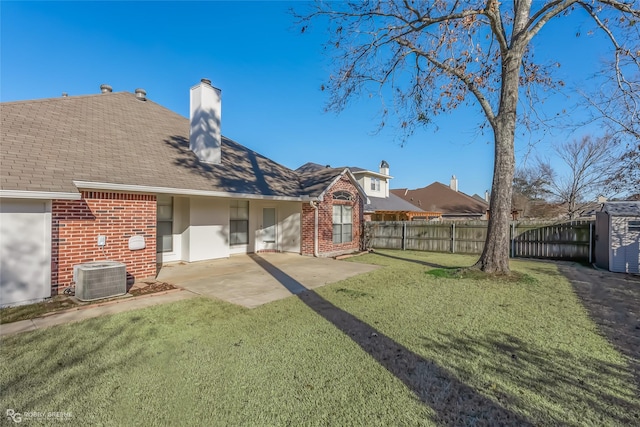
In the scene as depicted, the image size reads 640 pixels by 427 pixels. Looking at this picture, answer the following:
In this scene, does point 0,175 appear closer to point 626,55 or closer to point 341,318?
point 341,318

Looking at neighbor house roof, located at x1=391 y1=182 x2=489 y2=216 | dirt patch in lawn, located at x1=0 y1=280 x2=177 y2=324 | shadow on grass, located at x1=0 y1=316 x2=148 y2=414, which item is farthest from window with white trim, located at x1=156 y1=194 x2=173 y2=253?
neighbor house roof, located at x1=391 y1=182 x2=489 y2=216

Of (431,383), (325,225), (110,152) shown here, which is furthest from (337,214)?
(431,383)

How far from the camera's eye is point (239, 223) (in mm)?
11859

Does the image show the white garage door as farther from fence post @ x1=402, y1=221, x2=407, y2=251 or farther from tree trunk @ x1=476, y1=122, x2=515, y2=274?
fence post @ x1=402, y1=221, x2=407, y2=251

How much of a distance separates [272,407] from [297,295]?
3763mm

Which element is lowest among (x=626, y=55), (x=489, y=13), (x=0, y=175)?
(x=0, y=175)

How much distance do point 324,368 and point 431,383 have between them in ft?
3.71

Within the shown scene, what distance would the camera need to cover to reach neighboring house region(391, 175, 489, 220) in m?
32.8

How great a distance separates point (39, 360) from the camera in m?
3.42

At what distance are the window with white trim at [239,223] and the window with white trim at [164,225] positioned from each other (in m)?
2.24

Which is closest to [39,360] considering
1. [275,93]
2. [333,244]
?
[333,244]

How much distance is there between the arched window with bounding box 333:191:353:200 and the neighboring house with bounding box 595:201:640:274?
890 centimetres

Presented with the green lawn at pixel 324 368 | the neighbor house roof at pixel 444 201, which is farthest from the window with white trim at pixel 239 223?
the neighbor house roof at pixel 444 201

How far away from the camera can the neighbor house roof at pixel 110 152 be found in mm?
6027
